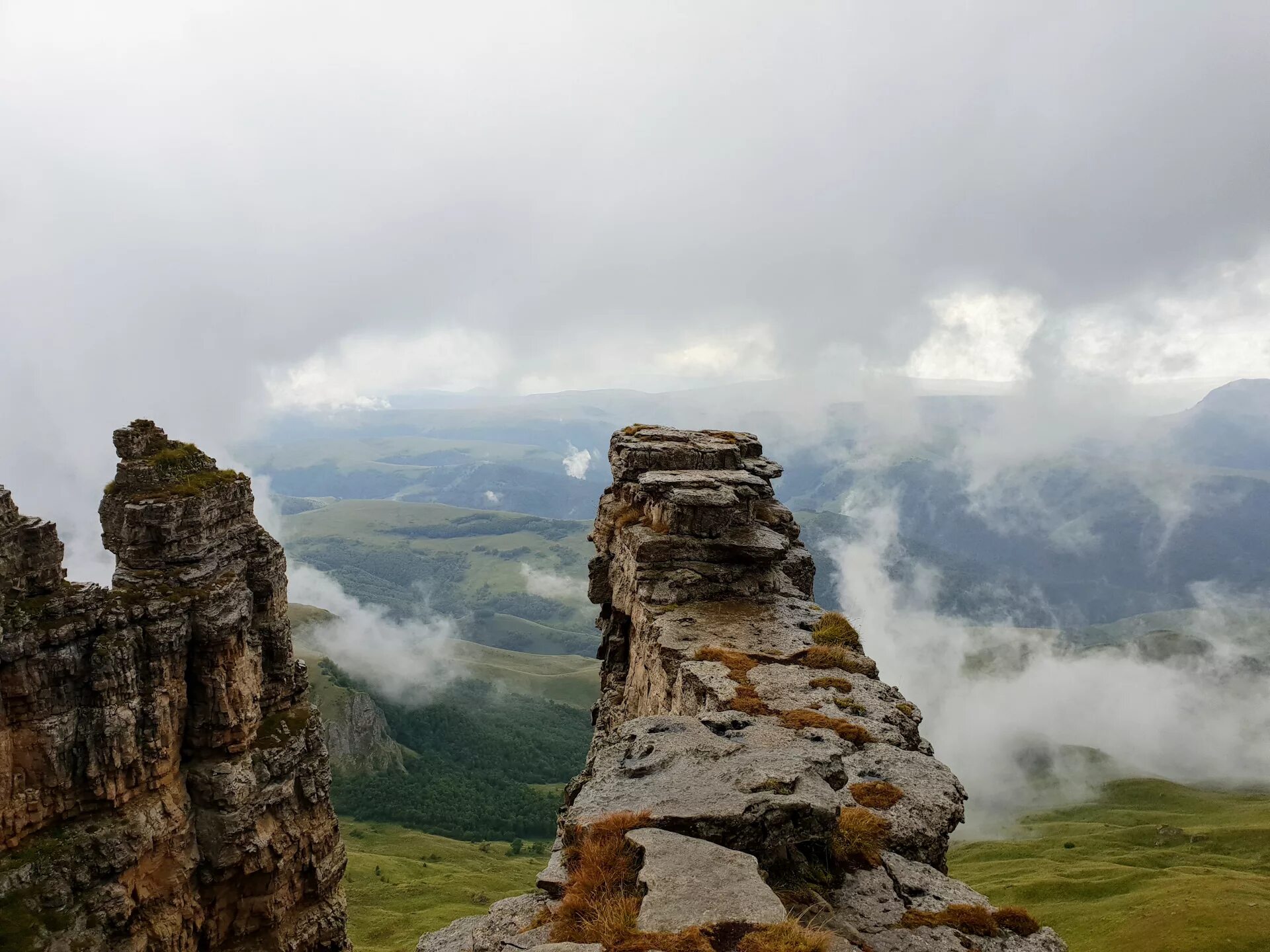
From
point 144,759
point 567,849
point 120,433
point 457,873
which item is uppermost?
point 120,433

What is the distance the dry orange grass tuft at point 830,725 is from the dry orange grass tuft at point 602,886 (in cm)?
839

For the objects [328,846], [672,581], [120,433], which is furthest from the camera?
[328,846]

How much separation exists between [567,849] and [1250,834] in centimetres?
22927

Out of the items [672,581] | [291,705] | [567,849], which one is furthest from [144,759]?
[567,849]

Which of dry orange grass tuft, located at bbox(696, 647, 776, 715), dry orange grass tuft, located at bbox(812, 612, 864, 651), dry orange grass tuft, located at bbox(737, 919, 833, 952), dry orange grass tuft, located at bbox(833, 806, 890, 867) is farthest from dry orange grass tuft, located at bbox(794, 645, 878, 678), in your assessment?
dry orange grass tuft, located at bbox(737, 919, 833, 952)

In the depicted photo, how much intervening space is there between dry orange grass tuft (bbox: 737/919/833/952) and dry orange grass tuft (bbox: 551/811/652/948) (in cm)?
176

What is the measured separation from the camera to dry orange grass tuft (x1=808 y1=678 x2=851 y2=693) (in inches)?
936

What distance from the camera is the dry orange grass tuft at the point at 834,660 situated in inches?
1014

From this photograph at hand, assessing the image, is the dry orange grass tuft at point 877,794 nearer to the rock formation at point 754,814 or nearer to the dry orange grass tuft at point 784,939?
the rock formation at point 754,814

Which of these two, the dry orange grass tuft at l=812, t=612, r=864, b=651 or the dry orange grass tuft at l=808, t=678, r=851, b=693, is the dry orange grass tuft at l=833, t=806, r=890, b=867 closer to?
the dry orange grass tuft at l=808, t=678, r=851, b=693

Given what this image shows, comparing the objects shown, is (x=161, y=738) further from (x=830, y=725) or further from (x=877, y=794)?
(x=877, y=794)

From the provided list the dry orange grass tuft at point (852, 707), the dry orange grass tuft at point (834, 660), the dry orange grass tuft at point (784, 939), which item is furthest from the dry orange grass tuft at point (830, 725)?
the dry orange grass tuft at point (784, 939)

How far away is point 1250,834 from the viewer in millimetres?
171500

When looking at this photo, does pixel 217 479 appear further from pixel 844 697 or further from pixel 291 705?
pixel 844 697
